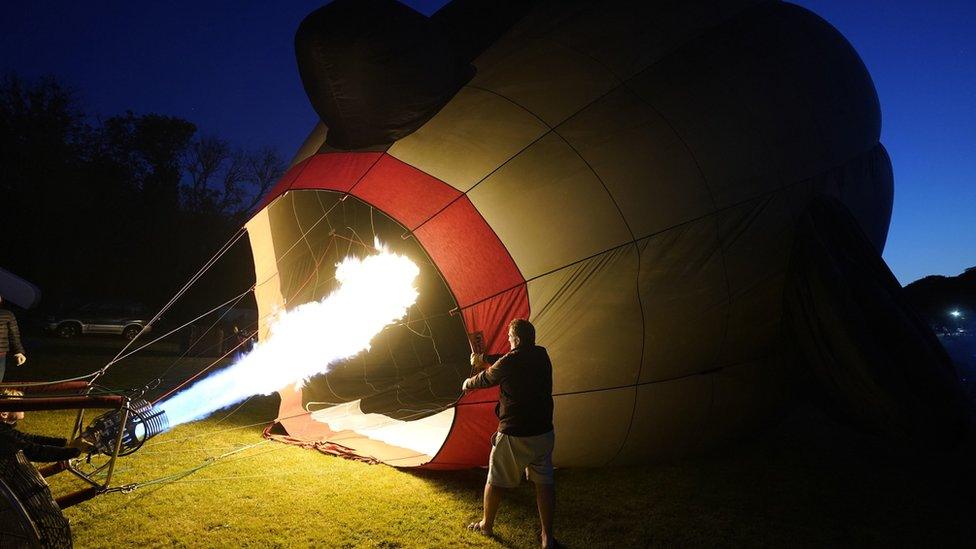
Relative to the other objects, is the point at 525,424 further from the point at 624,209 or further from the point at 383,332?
the point at 383,332

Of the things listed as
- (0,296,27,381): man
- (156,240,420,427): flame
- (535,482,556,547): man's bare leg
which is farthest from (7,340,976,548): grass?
(156,240,420,427): flame

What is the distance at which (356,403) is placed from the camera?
670 cm

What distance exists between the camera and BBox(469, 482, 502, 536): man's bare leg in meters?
3.39

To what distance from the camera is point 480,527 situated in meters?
3.48

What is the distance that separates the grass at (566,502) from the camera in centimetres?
344

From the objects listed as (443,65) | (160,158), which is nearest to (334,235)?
(443,65)

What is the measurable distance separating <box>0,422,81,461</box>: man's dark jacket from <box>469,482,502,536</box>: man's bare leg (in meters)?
2.11

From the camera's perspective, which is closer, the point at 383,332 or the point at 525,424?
the point at 525,424

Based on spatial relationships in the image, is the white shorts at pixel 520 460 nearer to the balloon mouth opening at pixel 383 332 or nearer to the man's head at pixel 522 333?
the man's head at pixel 522 333

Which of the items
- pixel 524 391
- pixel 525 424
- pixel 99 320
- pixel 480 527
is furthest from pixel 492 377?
pixel 99 320

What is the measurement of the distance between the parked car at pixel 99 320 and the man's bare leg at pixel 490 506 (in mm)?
16935

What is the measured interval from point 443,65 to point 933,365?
4.20 meters

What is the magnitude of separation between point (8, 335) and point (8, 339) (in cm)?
5

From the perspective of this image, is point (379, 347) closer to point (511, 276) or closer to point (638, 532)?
point (511, 276)
